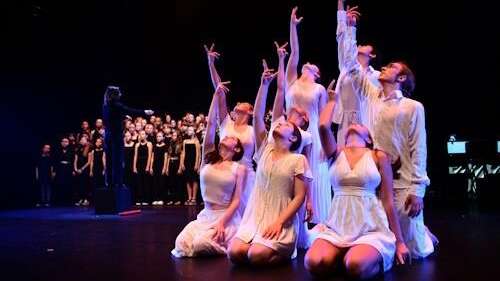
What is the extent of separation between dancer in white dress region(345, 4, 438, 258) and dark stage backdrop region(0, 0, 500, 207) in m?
5.59

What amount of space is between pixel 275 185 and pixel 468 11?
6958mm

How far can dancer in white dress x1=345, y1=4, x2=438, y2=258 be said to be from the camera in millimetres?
3695

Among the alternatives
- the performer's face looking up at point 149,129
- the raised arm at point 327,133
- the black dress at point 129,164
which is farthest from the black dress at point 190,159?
the raised arm at point 327,133

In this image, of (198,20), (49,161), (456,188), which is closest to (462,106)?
(456,188)

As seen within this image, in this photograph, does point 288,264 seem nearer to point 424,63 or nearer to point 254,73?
point 424,63

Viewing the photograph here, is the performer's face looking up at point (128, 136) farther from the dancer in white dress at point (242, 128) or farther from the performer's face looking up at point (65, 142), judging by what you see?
the dancer in white dress at point (242, 128)

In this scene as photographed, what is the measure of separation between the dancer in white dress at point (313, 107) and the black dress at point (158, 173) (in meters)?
5.57

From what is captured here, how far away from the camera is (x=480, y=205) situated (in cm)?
816

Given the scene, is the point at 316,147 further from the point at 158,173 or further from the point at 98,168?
the point at 98,168

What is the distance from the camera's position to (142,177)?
33.6 feet

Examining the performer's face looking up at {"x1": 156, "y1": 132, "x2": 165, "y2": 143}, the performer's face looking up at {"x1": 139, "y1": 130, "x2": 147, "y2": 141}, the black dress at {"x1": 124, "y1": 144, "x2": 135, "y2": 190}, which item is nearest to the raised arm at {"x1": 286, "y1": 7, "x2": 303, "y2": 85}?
the performer's face looking up at {"x1": 156, "y1": 132, "x2": 165, "y2": 143}

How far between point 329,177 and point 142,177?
696cm

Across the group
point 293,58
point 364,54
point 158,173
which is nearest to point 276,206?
point 364,54

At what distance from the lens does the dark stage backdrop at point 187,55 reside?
30.9 ft
